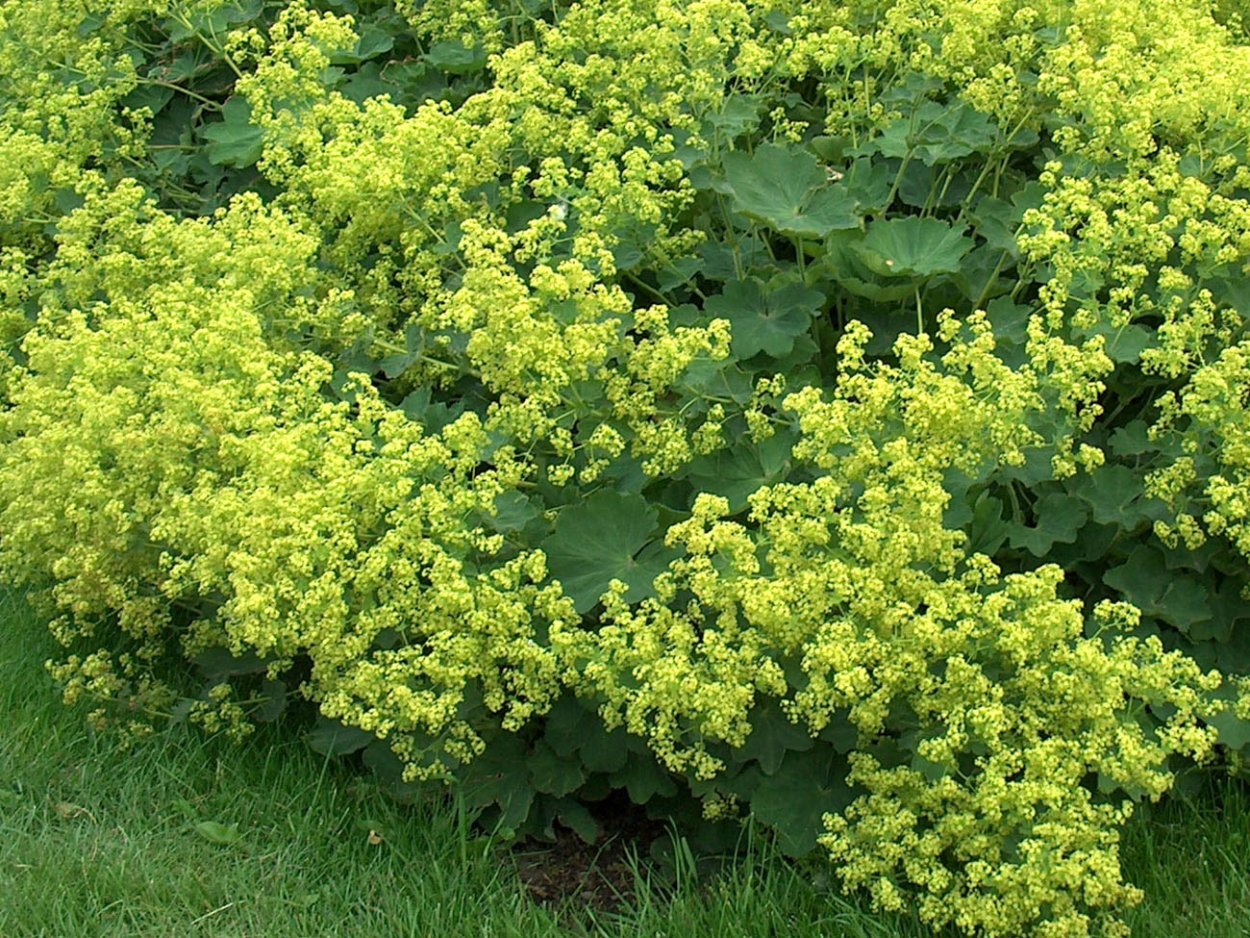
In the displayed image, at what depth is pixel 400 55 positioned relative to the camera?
572cm

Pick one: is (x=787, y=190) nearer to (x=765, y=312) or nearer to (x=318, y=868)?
(x=765, y=312)

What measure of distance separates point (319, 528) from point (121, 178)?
7.82 ft

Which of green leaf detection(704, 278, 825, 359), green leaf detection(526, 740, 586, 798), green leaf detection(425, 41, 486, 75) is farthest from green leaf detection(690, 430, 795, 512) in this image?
green leaf detection(425, 41, 486, 75)

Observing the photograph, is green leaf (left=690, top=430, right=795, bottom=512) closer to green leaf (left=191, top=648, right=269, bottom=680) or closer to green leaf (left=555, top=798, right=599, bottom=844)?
green leaf (left=555, top=798, right=599, bottom=844)

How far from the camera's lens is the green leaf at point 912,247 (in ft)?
12.7

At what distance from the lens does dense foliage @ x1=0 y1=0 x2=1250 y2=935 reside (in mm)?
3111

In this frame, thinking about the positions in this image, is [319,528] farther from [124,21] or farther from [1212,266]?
[124,21]

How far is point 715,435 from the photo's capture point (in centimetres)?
360

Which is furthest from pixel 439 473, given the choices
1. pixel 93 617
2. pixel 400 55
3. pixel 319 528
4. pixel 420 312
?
pixel 400 55

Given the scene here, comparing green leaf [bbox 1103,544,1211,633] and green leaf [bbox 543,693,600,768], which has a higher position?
green leaf [bbox 1103,544,1211,633]

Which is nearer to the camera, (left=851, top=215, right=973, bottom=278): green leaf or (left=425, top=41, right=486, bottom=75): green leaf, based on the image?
(left=851, top=215, right=973, bottom=278): green leaf

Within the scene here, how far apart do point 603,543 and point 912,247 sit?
111cm

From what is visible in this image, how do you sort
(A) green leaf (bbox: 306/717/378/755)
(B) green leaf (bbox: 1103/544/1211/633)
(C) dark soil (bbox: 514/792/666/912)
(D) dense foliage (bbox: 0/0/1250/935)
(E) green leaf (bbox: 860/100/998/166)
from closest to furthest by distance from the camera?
1. (D) dense foliage (bbox: 0/0/1250/935)
2. (B) green leaf (bbox: 1103/544/1211/633)
3. (C) dark soil (bbox: 514/792/666/912)
4. (A) green leaf (bbox: 306/717/378/755)
5. (E) green leaf (bbox: 860/100/998/166)

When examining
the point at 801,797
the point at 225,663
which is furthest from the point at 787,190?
the point at 225,663
